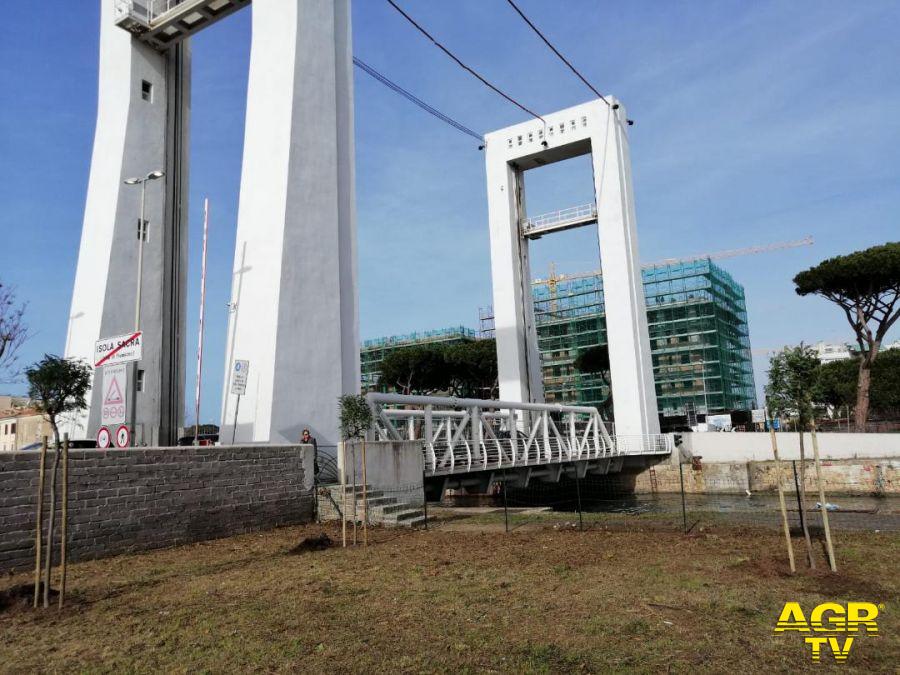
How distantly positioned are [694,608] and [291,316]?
44.3 ft

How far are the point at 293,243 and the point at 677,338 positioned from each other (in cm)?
5763

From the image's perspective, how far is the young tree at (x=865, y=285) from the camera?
40406 millimetres

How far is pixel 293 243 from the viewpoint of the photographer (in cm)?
1759

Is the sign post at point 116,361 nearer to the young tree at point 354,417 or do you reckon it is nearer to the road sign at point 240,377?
the road sign at point 240,377

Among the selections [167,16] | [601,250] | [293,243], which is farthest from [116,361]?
[601,250]

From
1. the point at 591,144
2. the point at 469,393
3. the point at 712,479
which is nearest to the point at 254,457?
the point at 712,479

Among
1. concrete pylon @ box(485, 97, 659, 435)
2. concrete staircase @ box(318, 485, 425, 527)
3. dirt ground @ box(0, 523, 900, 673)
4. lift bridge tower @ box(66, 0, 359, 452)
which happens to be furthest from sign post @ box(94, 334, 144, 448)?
concrete pylon @ box(485, 97, 659, 435)

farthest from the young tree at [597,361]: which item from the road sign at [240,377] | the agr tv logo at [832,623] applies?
the agr tv logo at [832,623]

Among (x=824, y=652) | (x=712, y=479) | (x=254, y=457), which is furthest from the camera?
(x=712, y=479)

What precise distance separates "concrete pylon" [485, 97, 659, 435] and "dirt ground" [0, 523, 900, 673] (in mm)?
28226

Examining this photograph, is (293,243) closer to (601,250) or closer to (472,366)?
(601,250)

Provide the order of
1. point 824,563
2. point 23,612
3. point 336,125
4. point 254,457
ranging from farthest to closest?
point 336,125 → point 254,457 → point 824,563 → point 23,612

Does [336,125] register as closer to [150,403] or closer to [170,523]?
[150,403]

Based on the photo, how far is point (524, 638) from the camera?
17.0 feet
